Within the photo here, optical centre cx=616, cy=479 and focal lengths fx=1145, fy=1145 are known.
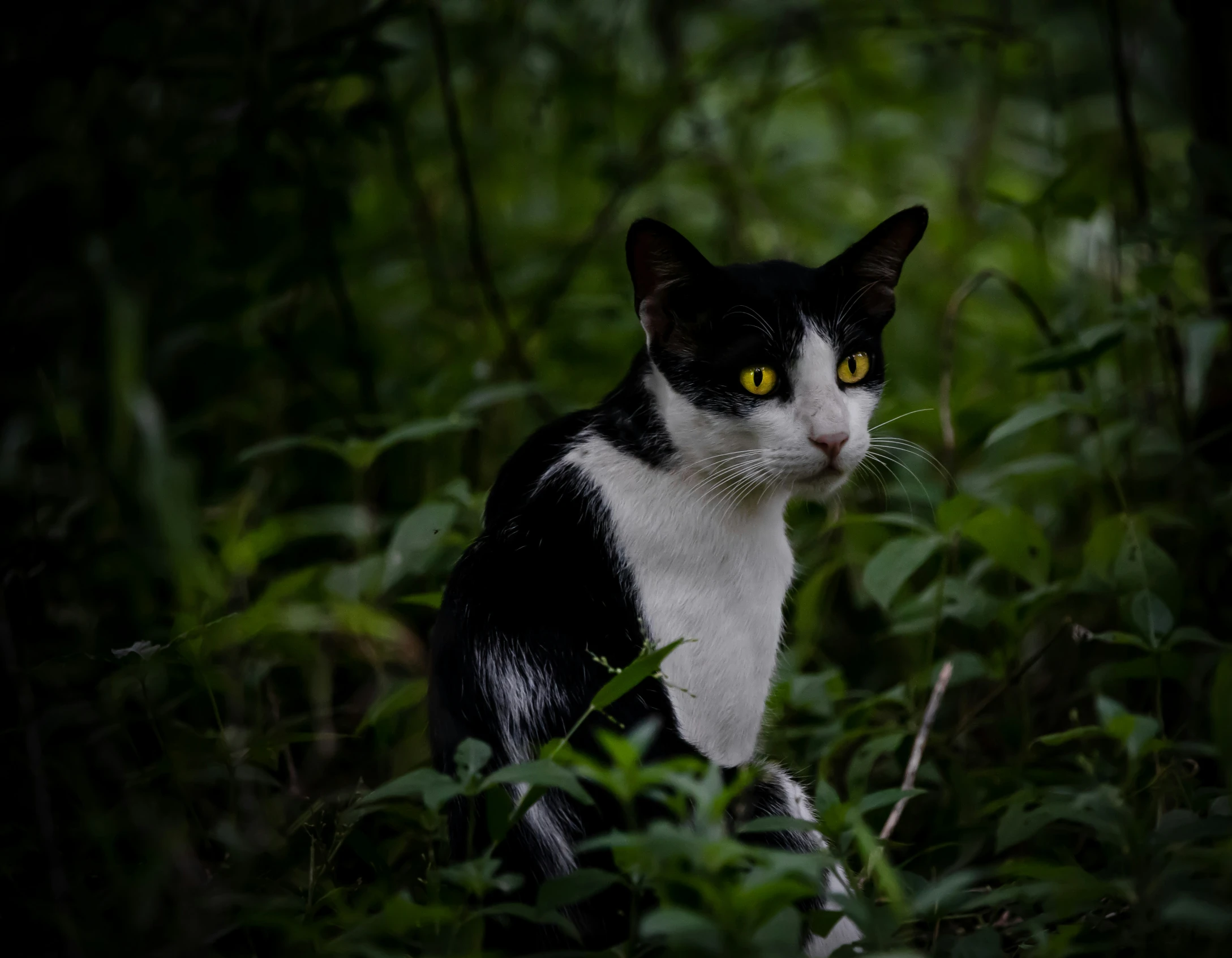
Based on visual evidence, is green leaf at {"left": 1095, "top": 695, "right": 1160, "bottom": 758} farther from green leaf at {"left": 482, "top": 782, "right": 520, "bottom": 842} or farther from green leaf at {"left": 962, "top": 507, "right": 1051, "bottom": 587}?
green leaf at {"left": 482, "top": 782, "right": 520, "bottom": 842}

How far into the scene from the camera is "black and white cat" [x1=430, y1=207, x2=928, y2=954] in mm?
2297

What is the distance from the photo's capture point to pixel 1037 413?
2.92 m

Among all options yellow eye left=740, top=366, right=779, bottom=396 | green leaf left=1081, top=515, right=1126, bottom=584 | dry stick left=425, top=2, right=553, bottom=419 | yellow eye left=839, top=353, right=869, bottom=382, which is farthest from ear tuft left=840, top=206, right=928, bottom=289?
dry stick left=425, top=2, right=553, bottom=419

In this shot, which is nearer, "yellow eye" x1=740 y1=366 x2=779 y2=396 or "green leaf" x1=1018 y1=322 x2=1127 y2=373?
"yellow eye" x1=740 y1=366 x2=779 y2=396

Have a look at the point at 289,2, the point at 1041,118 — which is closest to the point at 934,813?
the point at 289,2

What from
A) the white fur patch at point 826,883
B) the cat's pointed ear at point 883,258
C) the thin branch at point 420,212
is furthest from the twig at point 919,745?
the thin branch at point 420,212

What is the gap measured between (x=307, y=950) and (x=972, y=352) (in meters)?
3.75

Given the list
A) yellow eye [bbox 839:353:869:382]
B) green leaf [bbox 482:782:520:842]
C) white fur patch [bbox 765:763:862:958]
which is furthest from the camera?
yellow eye [bbox 839:353:869:382]

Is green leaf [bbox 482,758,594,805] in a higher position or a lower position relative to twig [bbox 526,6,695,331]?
lower

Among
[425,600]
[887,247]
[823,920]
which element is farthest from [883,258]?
[823,920]

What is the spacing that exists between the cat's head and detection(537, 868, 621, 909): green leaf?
0.93 meters

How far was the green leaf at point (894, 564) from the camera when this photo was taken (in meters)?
2.79

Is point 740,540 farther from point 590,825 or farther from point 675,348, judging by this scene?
point 590,825

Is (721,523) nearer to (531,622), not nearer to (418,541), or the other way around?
(531,622)
